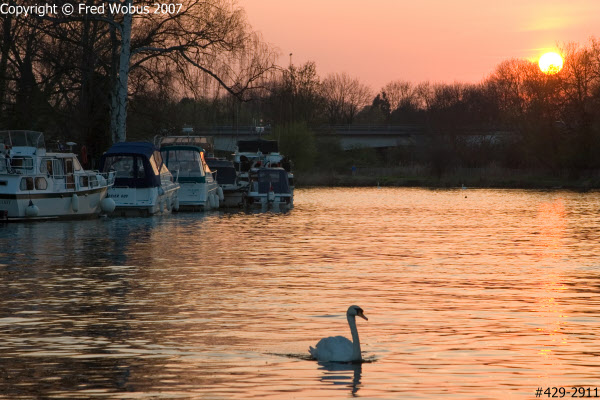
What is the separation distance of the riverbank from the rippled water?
6271 centimetres

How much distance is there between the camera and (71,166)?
4556cm

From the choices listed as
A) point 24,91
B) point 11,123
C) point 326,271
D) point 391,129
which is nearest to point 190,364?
point 326,271

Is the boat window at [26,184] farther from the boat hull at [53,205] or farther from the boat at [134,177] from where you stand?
the boat at [134,177]

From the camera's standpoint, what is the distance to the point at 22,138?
44.6 metres

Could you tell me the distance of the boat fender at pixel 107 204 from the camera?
1860 inches

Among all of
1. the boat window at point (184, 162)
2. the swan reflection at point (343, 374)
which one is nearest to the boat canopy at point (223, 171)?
the boat window at point (184, 162)

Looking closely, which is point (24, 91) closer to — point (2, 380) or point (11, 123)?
point (11, 123)

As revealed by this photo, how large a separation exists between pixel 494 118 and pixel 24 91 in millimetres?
116110

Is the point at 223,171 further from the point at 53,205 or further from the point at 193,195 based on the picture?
the point at 53,205

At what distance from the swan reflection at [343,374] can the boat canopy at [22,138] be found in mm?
32931

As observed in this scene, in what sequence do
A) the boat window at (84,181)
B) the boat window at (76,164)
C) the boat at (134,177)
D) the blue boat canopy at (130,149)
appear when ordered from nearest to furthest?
1. the boat window at (84,181)
2. the boat window at (76,164)
3. the blue boat canopy at (130,149)
4. the boat at (134,177)

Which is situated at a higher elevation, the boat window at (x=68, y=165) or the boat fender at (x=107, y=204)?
the boat window at (x=68, y=165)

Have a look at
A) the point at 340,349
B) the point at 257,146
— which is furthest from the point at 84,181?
the point at 340,349

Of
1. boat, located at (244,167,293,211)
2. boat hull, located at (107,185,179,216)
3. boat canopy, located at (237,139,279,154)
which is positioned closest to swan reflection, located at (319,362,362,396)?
boat hull, located at (107,185,179,216)
